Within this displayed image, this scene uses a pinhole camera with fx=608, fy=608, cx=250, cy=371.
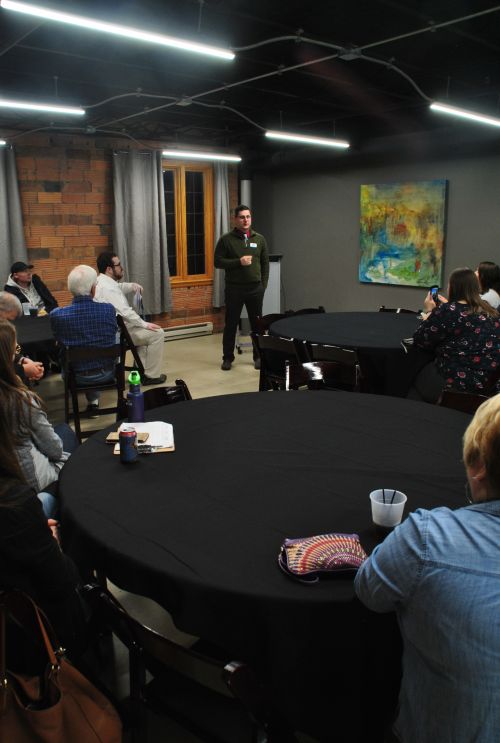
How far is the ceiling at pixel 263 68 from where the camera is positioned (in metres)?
4.58

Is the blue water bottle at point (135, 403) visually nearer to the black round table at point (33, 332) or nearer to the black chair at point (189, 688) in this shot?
the black chair at point (189, 688)

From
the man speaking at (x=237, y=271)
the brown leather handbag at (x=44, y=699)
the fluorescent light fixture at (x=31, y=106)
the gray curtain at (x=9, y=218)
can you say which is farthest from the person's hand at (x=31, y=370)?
the gray curtain at (x=9, y=218)

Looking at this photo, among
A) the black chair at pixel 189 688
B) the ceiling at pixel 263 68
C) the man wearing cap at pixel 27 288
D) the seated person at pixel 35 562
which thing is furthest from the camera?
the man wearing cap at pixel 27 288

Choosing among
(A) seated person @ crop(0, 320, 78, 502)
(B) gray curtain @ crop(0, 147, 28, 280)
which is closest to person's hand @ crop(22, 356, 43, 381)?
(A) seated person @ crop(0, 320, 78, 502)

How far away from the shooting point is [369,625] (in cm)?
144

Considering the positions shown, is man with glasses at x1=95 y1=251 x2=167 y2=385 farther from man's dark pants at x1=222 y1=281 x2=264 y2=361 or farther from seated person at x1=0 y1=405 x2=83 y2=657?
seated person at x1=0 y1=405 x2=83 y2=657

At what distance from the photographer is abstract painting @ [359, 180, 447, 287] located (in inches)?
313

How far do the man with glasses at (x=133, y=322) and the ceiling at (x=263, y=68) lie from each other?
189cm

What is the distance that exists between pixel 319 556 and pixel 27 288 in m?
6.04

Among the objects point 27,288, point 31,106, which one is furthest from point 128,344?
point 31,106

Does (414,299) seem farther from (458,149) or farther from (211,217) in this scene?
(211,217)

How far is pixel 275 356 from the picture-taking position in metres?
4.84

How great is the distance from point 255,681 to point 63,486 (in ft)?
3.55

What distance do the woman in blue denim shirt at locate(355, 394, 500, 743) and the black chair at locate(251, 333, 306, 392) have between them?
10.4ft
